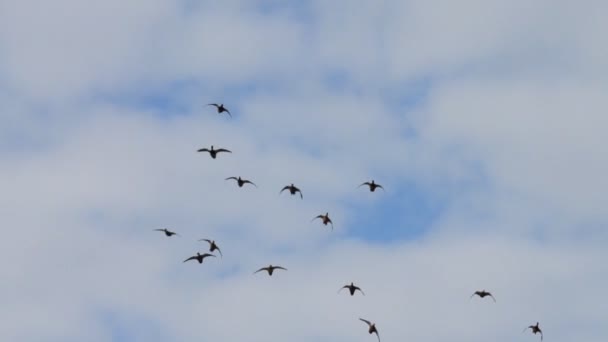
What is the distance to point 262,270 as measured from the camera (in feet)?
432

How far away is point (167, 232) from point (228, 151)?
40.4 feet

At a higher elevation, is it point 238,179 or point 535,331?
point 238,179

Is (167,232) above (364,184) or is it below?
below

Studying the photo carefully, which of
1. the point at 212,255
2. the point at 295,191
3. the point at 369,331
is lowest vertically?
the point at 369,331

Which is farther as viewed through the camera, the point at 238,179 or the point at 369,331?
the point at 238,179

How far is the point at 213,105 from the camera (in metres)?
126

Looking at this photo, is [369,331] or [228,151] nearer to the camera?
[369,331]

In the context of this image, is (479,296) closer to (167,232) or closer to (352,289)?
(352,289)

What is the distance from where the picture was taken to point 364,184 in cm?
13112

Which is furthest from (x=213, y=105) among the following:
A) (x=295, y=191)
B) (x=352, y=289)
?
(x=352, y=289)

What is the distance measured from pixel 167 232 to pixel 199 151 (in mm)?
10761

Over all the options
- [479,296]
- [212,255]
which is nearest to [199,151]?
[212,255]

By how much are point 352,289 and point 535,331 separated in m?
23.2

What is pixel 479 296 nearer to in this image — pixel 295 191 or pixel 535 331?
pixel 535 331
